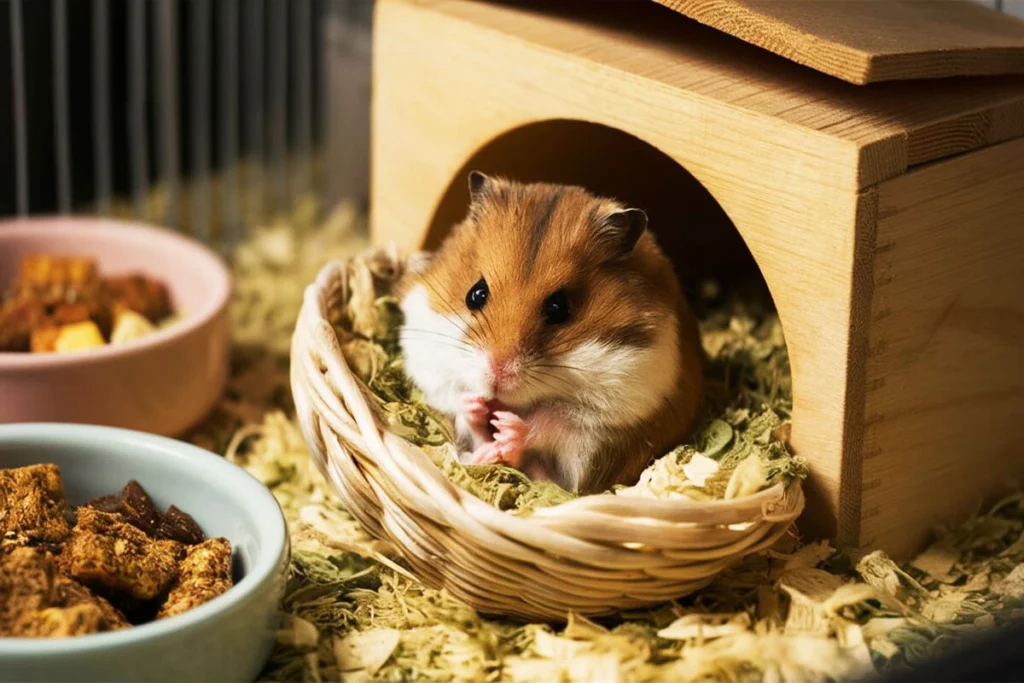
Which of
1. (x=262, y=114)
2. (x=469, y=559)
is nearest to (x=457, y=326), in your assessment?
(x=469, y=559)

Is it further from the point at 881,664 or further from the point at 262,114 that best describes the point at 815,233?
the point at 262,114

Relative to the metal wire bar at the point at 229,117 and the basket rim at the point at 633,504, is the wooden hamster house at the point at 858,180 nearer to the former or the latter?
the basket rim at the point at 633,504

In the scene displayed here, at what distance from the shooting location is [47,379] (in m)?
2.71

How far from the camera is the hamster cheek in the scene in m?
2.25

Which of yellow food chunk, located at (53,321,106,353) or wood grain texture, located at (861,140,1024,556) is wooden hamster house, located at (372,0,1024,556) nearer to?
wood grain texture, located at (861,140,1024,556)

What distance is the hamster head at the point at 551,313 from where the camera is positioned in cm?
222

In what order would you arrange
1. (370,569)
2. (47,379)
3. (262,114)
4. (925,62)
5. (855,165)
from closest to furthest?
(855,165) < (925,62) < (370,569) < (47,379) < (262,114)

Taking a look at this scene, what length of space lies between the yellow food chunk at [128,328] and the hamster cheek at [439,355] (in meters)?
Result: 0.86

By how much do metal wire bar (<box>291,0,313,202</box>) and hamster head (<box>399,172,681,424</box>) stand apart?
79.6 inches

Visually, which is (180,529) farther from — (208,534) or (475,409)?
(475,409)

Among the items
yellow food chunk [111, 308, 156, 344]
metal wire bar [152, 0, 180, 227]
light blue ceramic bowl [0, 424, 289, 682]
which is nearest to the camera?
light blue ceramic bowl [0, 424, 289, 682]

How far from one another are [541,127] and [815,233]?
0.88 meters

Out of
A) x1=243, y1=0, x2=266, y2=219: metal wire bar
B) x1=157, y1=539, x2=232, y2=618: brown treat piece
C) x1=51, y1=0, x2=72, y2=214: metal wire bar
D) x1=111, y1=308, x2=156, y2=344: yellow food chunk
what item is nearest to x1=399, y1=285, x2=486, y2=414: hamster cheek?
x1=157, y1=539, x2=232, y2=618: brown treat piece

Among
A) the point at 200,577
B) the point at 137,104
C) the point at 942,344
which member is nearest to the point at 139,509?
the point at 200,577
